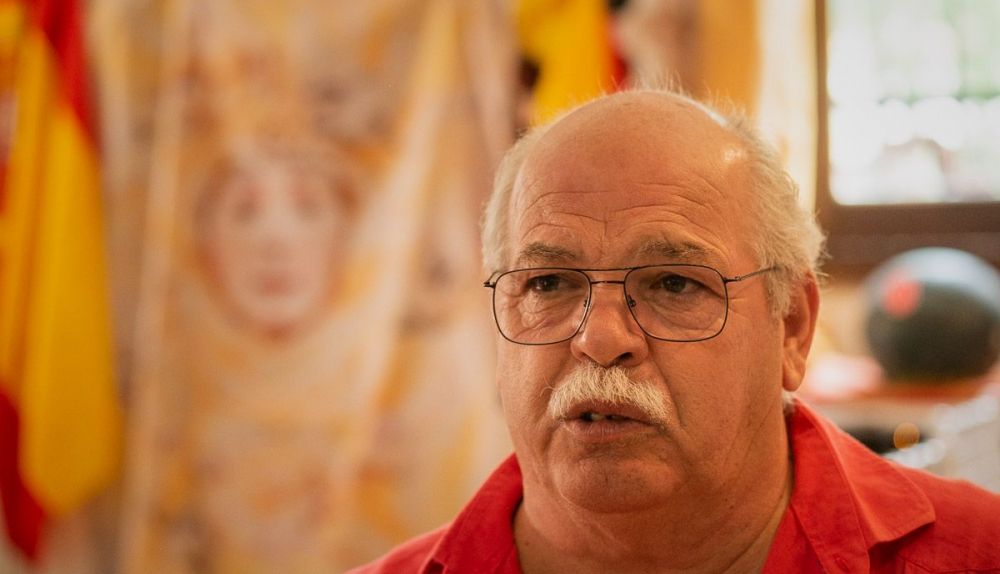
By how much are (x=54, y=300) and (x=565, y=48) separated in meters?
1.48

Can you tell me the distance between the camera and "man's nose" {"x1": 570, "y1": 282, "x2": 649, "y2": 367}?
1.22 meters

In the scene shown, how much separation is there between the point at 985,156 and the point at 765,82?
1.37 meters

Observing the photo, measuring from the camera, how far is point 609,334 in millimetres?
1228

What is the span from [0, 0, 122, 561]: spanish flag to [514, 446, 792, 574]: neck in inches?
73.2

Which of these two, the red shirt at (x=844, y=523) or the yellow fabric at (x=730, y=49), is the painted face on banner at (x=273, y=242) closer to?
the yellow fabric at (x=730, y=49)

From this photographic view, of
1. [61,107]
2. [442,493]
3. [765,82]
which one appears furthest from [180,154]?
[765,82]

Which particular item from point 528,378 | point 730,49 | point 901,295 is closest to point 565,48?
point 730,49

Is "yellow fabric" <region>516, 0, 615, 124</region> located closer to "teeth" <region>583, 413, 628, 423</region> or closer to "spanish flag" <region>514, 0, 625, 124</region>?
"spanish flag" <region>514, 0, 625, 124</region>

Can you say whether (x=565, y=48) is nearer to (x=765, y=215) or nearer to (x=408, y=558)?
(x=765, y=215)

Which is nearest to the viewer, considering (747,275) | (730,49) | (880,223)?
(747,275)

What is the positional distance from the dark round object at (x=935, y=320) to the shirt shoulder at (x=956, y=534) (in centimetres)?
179

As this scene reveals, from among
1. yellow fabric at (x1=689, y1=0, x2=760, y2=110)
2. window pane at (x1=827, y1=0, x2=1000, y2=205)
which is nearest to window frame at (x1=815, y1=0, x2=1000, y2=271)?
window pane at (x1=827, y1=0, x2=1000, y2=205)

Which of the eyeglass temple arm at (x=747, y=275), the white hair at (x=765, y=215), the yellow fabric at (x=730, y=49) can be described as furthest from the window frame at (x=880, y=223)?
the eyeglass temple arm at (x=747, y=275)

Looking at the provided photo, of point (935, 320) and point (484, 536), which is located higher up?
point (484, 536)
